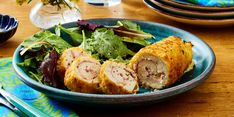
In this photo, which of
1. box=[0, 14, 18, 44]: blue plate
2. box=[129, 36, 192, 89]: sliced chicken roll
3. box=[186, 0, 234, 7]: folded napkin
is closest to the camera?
box=[129, 36, 192, 89]: sliced chicken roll

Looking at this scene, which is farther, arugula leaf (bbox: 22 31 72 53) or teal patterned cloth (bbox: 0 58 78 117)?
arugula leaf (bbox: 22 31 72 53)

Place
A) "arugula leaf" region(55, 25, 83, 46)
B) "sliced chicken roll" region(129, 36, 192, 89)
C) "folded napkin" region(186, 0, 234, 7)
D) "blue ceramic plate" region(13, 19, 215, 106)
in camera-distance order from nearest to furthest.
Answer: "blue ceramic plate" region(13, 19, 215, 106) → "sliced chicken roll" region(129, 36, 192, 89) → "arugula leaf" region(55, 25, 83, 46) → "folded napkin" region(186, 0, 234, 7)

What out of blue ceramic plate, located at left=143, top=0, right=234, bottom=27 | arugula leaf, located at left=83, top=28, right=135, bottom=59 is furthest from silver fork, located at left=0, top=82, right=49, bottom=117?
blue ceramic plate, located at left=143, top=0, right=234, bottom=27

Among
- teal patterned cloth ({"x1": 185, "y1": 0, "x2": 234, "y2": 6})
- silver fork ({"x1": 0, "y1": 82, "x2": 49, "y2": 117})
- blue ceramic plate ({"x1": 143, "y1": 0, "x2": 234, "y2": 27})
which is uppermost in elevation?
teal patterned cloth ({"x1": 185, "y1": 0, "x2": 234, "y2": 6})

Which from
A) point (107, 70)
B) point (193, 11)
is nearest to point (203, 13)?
point (193, 11)

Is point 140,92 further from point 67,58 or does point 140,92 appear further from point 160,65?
point 67,58

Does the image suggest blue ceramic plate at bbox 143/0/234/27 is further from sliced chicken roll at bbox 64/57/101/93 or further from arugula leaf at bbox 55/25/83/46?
sliced chicken roll at bbox 64/57/101/93
